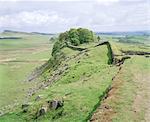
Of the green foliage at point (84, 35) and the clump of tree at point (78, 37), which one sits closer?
the clump of tree at point (78, 37)

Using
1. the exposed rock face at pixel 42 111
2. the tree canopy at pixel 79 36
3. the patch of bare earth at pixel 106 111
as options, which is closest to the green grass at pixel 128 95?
the patch of bare earth at pixel 106 111

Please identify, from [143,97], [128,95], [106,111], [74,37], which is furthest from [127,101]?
[74,37]

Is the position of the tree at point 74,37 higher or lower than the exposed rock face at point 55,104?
higher

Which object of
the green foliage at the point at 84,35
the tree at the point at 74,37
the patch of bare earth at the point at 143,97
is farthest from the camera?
the green foliage at the point at 84,35

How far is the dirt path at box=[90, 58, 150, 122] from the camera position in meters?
19.5

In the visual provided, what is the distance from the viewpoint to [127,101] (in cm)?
2236

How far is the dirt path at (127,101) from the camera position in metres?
19.5

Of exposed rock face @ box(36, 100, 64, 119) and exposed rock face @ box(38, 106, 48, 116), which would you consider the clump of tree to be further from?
exposed rock face @ box(38, 106, 48, 116)

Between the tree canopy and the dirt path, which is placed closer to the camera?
the dirt path

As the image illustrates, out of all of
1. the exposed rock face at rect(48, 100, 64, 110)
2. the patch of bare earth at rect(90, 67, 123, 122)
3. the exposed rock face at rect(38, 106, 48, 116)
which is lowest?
the exposed rock face at rect(38, 106, 48, 116)

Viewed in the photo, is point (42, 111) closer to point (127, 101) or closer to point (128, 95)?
point (128, 95)

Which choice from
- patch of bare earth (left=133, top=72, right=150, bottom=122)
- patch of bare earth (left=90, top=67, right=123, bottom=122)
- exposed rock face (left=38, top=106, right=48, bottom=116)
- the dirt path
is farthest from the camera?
exposed rock face (left=38, top=106, right=48, bottom=116)

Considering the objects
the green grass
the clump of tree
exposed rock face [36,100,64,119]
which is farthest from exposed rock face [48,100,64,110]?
the clump of tree

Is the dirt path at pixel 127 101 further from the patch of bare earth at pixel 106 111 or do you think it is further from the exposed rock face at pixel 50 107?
the exposed rock face at pixel 50 107
